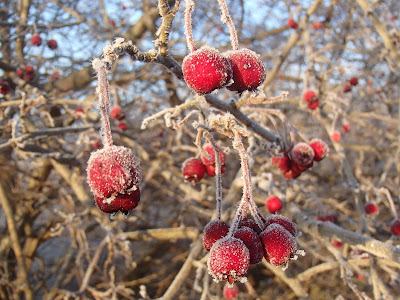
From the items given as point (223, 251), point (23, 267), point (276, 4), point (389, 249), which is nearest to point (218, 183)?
point (223, 251)

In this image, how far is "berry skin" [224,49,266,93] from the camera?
3.02ft

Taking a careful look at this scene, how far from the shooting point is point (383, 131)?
15.6ft

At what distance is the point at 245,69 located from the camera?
0.92 metres

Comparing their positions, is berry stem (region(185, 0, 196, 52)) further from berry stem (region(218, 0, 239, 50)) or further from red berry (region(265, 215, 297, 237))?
red berry (region(265, 215, 297, 237))

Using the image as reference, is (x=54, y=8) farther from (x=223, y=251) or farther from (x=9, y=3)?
(x=223, y=251)

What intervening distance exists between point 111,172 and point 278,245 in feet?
1.53

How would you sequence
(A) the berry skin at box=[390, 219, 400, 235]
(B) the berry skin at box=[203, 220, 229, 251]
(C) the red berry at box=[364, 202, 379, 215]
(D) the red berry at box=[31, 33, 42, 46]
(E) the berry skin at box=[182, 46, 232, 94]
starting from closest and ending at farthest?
(E) the berry skin at box=[182, 46, 232, 94] < (B) the berry skin at box=[203, 220, 229, 251] < (A) the berry skin at box=[390, 219, 400, 235] < (C) the red berry at box=[364, 202, 379, 215] < (D) the red berry at box=[31, 33, 42, 46]

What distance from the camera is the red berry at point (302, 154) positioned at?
1519mm

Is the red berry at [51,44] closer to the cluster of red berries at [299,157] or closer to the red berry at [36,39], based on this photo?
the red berry at [36,39]

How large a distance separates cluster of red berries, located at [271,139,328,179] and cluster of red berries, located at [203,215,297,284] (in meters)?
0.55

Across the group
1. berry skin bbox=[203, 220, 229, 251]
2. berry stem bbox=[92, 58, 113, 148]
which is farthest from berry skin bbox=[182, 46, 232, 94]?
berry skin bbox=[203, 220, 229, 251]

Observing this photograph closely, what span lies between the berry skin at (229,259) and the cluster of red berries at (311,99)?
1.87 meters

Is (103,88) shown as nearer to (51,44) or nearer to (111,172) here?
(111,172)

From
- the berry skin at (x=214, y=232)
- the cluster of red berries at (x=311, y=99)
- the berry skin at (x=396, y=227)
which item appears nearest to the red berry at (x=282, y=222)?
the berry skin at (x=214, y=232)
